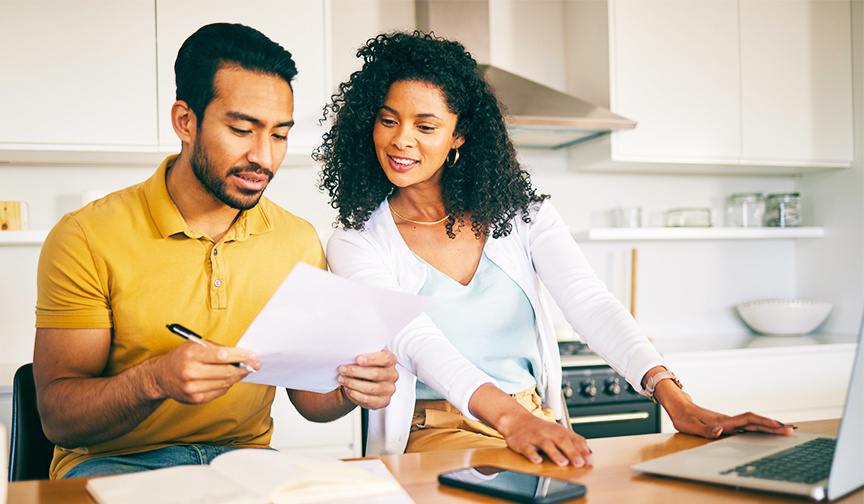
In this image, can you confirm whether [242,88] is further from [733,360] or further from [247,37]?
[733,360]

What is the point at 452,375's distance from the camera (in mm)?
1205

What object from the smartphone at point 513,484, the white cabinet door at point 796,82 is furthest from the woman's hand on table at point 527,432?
the white cabinet door at point 796,82

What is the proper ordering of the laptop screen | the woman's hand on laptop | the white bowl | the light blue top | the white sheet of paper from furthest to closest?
the white bowl, the light blue top, the woman's hand on laptop, the white sheet of paper, the laptop screen

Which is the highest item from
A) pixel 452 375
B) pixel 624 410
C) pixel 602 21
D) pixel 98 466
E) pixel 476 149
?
pixel 602 21

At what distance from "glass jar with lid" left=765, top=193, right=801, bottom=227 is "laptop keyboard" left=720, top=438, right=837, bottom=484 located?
2.57 meters

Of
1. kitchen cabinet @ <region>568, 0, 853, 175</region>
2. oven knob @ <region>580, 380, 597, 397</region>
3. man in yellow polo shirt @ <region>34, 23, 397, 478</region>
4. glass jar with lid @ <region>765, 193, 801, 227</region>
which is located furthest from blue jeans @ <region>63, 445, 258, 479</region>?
glass jar with lid @ <region>765, 193, 801, 227</region>

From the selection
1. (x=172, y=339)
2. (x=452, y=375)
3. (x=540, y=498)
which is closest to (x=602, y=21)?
(x=452, y=375)

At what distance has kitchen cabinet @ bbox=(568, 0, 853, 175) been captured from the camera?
2789mm

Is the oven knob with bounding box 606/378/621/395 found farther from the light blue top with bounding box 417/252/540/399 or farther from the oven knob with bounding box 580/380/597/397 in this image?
the light blue top with bounding box 417/252/540/399

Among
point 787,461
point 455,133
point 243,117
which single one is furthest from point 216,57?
point 787,461

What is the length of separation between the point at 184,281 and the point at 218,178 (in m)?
0.21

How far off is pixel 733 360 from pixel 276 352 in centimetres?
231

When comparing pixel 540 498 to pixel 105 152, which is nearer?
pixel 540 498

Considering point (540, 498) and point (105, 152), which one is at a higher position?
point (105, 152)
